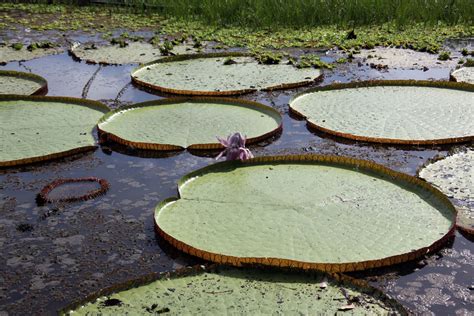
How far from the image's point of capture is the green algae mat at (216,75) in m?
5.65

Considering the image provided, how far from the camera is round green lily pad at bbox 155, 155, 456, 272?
2871mm

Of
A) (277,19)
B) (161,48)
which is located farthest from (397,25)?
(161,48)

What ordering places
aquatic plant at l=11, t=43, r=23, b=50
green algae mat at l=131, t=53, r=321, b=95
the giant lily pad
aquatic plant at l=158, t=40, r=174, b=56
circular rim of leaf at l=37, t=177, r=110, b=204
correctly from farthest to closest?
aquatic plant at l=11, t=43, r=23, b=50 → aquatic plant at l=158, t=40, r=174, b=56 → green algae mat at l=131, t=53, r=321, b=95 → circular rim of leaf at l=37, t=177, r=110, b=204 → the giant lily pad

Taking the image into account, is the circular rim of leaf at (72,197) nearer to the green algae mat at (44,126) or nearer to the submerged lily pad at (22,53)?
the green algae mat at (44,126)

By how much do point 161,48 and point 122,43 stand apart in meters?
0.63

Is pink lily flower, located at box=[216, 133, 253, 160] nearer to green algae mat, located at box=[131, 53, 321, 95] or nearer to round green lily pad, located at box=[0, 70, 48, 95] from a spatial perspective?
green algae mat, located at box=[131, 53, 321, 95]

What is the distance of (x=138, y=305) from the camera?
8.25 ft

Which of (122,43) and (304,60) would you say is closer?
(304,60)

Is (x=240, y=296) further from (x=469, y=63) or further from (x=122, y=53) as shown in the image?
(x=122, y=53)

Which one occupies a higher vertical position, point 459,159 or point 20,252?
point 459,159

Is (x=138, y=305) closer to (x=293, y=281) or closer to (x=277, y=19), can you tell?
(x=293, y=281)

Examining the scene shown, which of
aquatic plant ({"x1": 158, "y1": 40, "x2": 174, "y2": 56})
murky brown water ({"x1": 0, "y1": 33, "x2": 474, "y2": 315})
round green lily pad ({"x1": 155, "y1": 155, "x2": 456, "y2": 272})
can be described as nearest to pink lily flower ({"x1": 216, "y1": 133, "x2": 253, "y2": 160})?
round green lily pad ({"x1": 155, "y1": 155, "x2": 456, "y2": 272})

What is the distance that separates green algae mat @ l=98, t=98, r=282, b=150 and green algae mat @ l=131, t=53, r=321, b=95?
459 millimetres

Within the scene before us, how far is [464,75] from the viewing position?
585 cm
